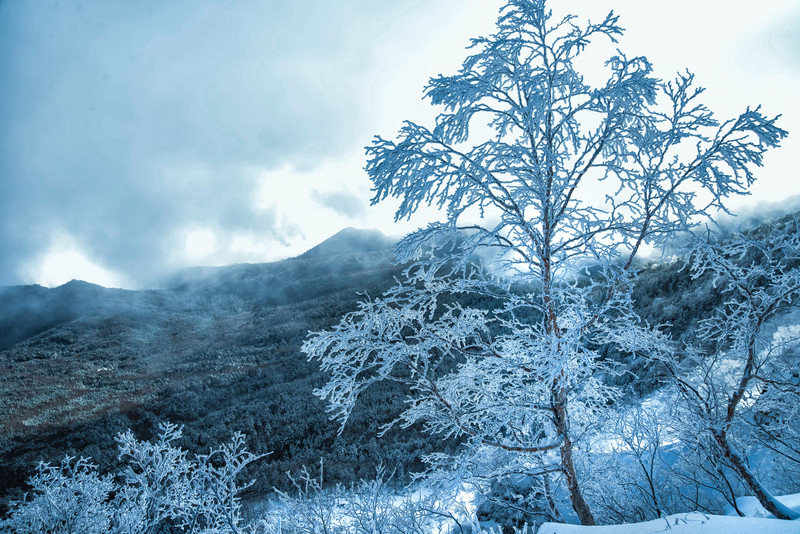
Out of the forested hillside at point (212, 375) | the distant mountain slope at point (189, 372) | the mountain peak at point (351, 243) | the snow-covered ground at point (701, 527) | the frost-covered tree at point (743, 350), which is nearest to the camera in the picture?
the snow-covered ground at point (701, 527)

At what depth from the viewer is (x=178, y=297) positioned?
52.7 meters

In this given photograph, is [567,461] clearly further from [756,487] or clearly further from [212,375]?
[212,375]

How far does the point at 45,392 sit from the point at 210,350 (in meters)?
10.4

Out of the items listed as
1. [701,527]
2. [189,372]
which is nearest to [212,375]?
[189,372]

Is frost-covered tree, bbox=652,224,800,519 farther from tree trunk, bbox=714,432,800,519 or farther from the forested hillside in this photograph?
the forested hillside

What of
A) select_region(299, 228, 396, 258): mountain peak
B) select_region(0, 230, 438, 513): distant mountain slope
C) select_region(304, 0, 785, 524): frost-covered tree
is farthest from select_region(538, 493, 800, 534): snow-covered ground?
select_region(299, 228, 396, 258): mountain peak

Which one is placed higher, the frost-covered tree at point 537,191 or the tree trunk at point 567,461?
the frost-covered tree at point 537,191

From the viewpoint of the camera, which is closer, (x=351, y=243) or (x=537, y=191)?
(x=537, y=191)

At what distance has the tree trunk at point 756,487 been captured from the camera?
3.22 meters

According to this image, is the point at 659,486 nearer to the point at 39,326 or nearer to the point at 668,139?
the point at 668,139

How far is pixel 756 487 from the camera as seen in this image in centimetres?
396

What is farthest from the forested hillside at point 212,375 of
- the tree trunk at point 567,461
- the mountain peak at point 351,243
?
the mountain peak at point 351,243

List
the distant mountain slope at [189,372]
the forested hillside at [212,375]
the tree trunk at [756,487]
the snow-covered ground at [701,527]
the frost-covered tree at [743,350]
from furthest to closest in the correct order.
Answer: the distant mountain slope at [189,372] < the forested hillside at [212,375] < the frost-covered tree at [743,350] < the tree trunk at [756,487] < the snow-covered ground at [701,527]

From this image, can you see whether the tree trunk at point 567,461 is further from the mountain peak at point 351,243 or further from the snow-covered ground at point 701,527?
the mountain peak at point 351,243
